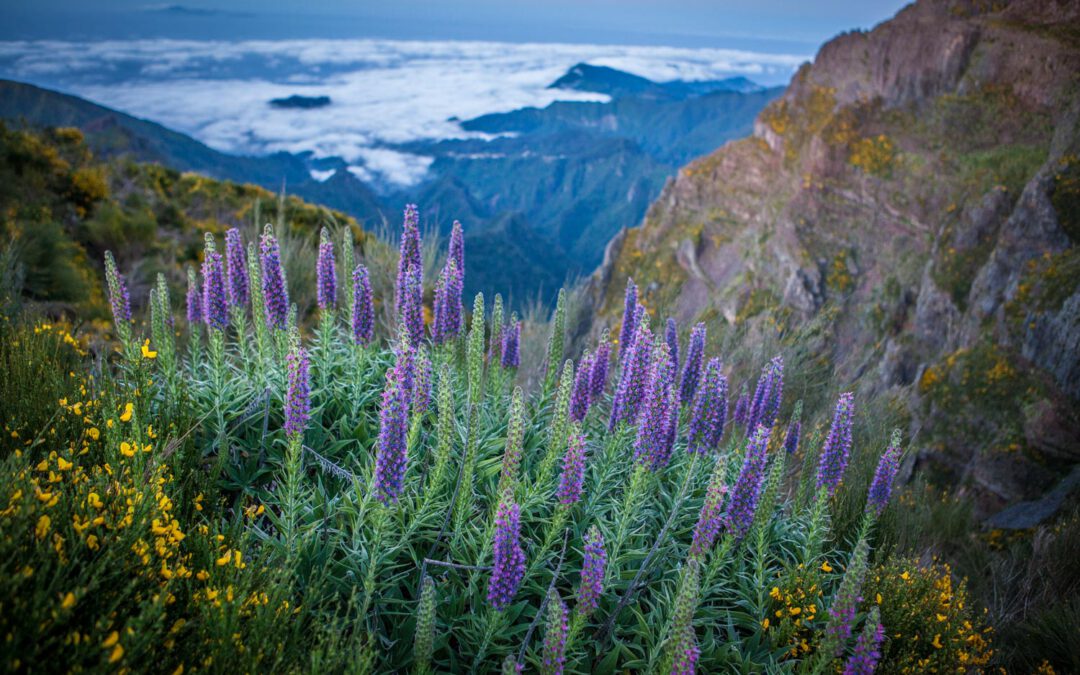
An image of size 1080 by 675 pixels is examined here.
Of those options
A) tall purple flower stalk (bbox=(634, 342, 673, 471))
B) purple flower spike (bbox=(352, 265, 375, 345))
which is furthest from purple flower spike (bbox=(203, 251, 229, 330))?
tall purple flower stalk (bbox=(634, 342, 673, 471))

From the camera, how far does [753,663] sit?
10.7ft

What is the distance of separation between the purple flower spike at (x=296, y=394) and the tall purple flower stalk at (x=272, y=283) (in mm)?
1139

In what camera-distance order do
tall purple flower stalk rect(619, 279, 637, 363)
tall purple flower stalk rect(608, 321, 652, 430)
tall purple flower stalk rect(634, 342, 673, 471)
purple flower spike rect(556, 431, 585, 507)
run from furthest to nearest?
tall purple flower stalk rect(619, 279, 637, 363) → tall purple flower stalk rect(608, 321, 652, 430) → tall purple flower stalk rect(634, 342, 673, 471) → purple flower spike rect(556, 431, 585, 507)

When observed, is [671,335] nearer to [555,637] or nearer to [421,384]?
[421,384]

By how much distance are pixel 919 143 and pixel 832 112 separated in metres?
7.54

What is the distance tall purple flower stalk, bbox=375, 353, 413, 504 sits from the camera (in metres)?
2.66

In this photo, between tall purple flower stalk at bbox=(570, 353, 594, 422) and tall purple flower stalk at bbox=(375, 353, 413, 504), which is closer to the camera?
tall purple flower stalk at bbox=(375, 353, 413, 504)

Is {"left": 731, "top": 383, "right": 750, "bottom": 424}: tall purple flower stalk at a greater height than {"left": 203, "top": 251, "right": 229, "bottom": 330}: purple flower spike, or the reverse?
{"left": 203, "top": 251, "right": 229, "bottom": 330}: purple flower spike

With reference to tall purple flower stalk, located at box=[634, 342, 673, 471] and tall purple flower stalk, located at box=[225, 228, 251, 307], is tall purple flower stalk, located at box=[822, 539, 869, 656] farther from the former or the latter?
tall purple flower stalk, located at box=[225, 228, 251, 307]

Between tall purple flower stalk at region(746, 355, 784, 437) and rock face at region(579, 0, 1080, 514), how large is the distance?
216cm

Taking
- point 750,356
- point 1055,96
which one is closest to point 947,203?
point 1055,96

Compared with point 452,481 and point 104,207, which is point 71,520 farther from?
point 104,207

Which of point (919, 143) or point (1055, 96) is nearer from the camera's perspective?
point (1055, 96)

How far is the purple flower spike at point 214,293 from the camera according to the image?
391 cm
